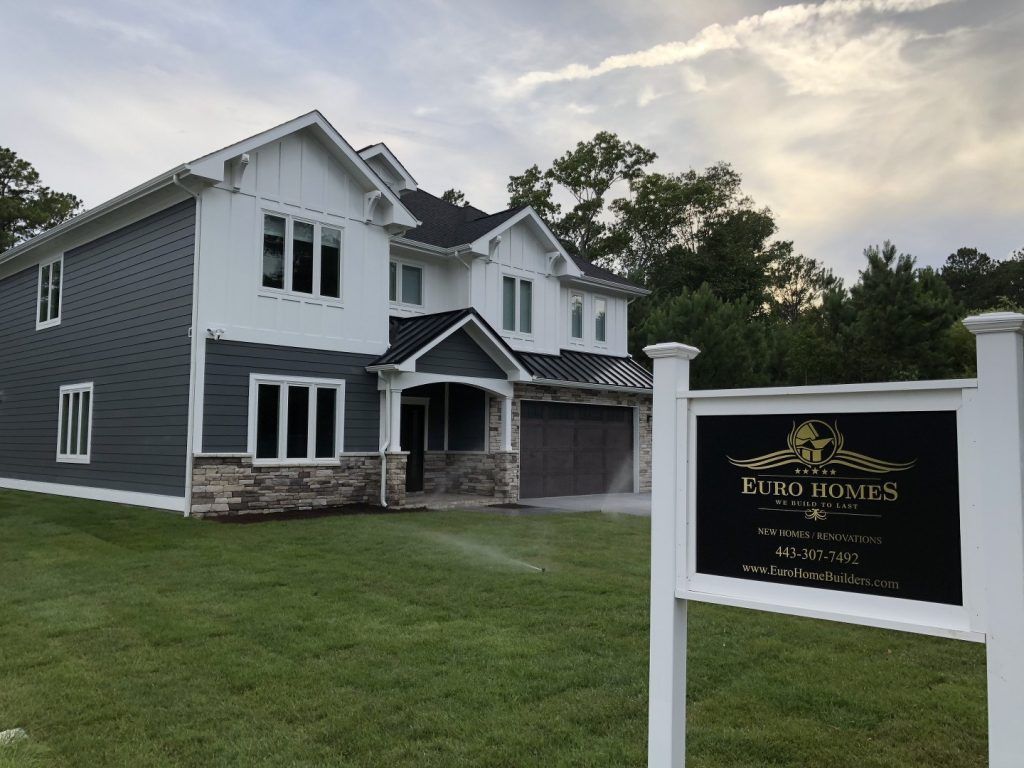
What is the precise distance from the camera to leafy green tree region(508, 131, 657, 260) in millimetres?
40500

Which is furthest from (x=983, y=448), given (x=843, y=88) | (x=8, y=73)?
(x=8, y=73)

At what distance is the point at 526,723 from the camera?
162 inches

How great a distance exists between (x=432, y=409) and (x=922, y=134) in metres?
11.4

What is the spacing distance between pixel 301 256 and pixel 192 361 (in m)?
2.85

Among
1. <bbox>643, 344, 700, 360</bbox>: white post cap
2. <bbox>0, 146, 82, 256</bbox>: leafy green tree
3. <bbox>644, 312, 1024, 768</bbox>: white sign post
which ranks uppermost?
<bbox>0, 146, 82, 256</bbox>: leafy green tree

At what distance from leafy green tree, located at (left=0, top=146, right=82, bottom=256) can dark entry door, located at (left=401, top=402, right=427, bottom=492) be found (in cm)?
2447

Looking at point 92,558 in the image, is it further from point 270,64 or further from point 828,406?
point 270,64

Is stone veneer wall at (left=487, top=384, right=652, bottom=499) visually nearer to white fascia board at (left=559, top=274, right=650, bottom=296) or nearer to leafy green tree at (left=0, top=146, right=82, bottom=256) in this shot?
white fascia board at (left=559, top=274, right=650, bottom=296)

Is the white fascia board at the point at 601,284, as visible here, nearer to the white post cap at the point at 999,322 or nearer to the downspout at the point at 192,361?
the downspout at the point at 192,361

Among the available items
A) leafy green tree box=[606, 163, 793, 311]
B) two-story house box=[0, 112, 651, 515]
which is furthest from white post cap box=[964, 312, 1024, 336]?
leafy green tree box=[606, 163, 793, 311]

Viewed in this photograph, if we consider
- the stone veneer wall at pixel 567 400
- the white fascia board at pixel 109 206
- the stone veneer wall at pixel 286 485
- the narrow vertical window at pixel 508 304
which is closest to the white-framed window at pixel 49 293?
the white fascia board at pixel 109 206

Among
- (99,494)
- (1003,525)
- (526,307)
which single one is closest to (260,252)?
(99,494)

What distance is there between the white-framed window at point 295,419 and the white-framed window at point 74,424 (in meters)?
4.75

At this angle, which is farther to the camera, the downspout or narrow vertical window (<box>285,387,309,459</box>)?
narrow vertical window (<box>285,387,309,459</box>)
